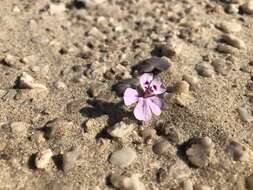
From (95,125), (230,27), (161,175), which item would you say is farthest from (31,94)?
(230,27)

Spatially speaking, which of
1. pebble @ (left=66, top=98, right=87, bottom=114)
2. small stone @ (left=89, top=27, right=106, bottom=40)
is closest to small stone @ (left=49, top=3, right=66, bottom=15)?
small stone @ (left=89, top=27, right=106, bottom=40)

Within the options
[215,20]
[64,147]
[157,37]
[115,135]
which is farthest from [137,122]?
[215,20]

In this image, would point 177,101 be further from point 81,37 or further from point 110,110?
point 81,37

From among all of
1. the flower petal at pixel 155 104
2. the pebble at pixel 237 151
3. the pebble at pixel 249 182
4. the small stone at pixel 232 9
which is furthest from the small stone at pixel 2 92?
the small stone at pixel 232 9

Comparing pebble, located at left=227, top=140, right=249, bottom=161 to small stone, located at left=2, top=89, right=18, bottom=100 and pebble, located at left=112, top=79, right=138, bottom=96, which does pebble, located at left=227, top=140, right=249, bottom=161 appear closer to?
pebble, located at left=112, top=79, right=138, bottom=96

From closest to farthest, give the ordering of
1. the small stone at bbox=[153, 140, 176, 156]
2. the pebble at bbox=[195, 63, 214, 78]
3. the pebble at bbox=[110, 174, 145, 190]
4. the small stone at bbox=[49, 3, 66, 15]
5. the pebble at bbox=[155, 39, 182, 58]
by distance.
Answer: the pebble at bbox=[110, 174, 145, 190] → the small stone at bbox=[153, 140, 176, 156] → the pebble at bbox=[195, 63, 214, 78] → the pebble at bbox=[155, 39, 182, 58] → the small stone at bbox=[49, 3, 66, 15]

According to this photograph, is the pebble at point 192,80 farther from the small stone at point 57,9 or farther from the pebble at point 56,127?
the small stone at point 57,9

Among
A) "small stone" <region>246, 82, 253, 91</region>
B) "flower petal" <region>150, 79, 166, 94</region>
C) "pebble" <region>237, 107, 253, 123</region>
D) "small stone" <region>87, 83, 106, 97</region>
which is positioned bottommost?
"small stone" <region>87, 83, 106, 97</region>
